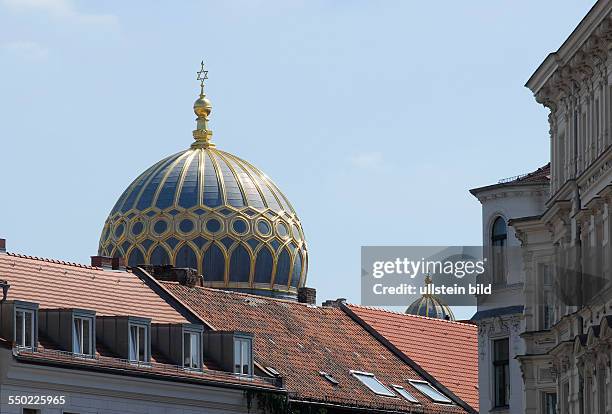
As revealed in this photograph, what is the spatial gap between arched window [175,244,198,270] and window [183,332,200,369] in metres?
34.9

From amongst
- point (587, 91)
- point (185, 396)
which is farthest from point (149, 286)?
point (587, 91)

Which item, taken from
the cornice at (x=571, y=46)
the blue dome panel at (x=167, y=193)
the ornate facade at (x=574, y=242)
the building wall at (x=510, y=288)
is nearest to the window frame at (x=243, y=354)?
the building wall at (x=510, y=288)

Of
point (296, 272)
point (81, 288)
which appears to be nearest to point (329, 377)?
point (81, 288)

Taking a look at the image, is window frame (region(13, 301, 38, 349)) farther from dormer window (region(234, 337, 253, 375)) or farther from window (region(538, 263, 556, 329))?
window (region(538, 263, 556, 329))

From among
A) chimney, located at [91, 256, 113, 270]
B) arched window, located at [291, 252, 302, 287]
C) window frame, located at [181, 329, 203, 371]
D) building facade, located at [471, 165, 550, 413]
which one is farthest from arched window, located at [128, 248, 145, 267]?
building facade, located at [471, 165, 550, 413]

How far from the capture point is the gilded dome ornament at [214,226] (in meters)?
113

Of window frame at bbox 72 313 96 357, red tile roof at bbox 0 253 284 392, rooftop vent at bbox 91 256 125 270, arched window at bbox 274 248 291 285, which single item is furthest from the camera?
arched window at bbox 274 248 291 285

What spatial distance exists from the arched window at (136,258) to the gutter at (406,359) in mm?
16733

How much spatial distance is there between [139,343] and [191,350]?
2.84m

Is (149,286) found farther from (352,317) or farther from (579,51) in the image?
(579,51)

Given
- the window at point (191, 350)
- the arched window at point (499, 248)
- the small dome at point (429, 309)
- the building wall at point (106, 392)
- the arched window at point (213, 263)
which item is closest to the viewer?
the building wall at point (106, 392)

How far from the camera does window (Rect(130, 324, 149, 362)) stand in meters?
73.4

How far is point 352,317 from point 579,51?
41.3 meters

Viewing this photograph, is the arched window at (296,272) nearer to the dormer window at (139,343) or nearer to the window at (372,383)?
the window at (372,383)
